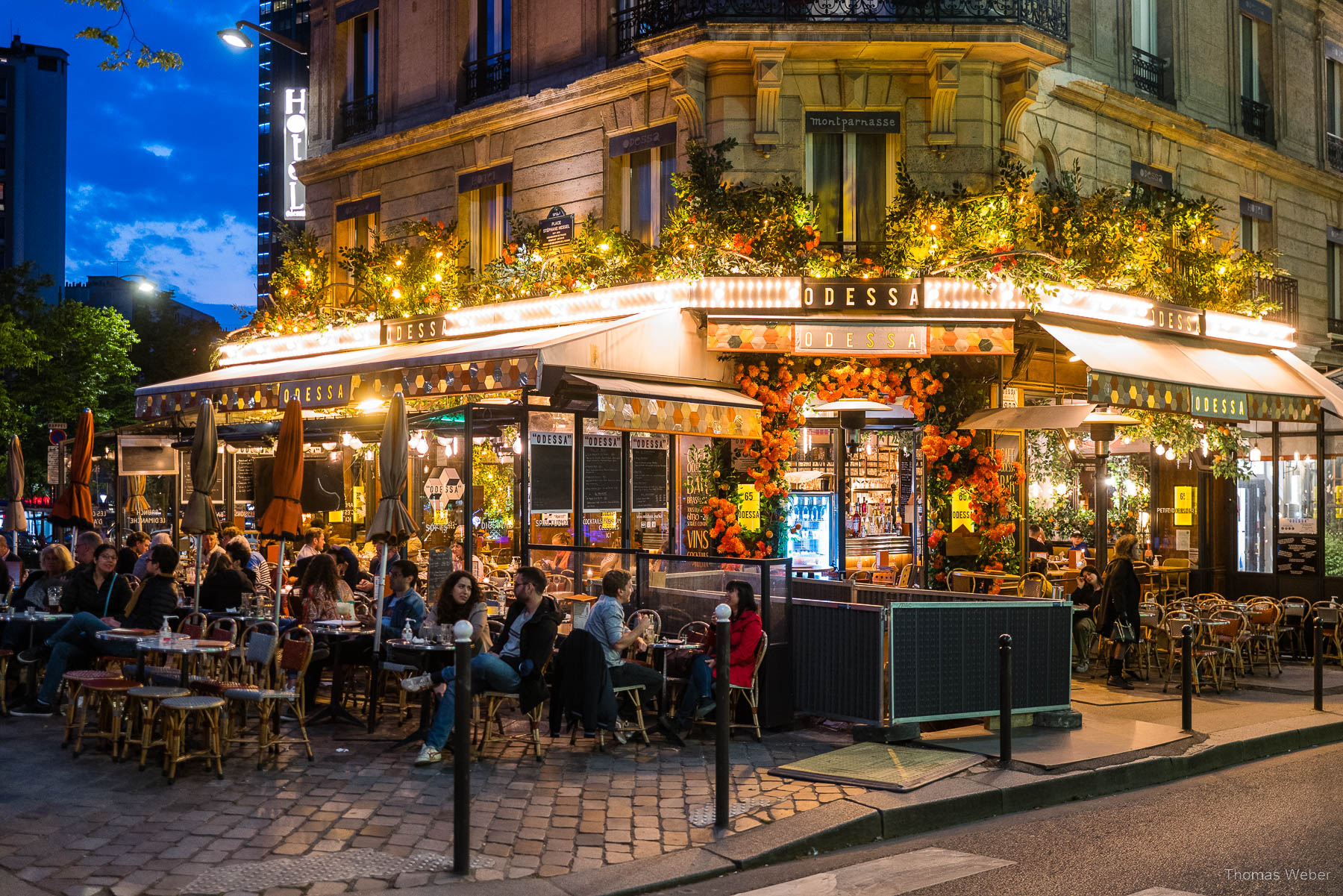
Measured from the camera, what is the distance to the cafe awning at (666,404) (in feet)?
37.9

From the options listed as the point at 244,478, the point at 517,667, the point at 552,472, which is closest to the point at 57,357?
the point at 244,478

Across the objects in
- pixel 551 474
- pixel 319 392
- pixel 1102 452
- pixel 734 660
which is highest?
pixel 319 392

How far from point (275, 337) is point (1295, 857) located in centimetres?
1572

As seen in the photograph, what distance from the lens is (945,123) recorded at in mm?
14039

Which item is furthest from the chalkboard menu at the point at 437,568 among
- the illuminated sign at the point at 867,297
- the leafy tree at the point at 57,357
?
the leafy tree at the point at 57,357

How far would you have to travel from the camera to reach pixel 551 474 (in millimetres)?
12805

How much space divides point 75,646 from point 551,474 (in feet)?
16.3

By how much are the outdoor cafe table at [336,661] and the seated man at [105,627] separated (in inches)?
50.8

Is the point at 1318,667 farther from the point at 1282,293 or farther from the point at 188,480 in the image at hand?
the point at 188,480

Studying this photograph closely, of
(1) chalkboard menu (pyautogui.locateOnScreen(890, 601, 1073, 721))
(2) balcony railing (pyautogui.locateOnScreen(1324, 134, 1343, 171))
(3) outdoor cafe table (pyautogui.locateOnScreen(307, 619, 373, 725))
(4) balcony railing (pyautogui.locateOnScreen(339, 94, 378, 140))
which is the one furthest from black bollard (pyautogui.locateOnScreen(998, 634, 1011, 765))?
(2) balcony railing (pyautogui.locateOnScreen(1324, 134, 1343, 171))

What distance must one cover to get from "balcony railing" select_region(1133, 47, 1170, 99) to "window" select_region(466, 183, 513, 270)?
368 inches

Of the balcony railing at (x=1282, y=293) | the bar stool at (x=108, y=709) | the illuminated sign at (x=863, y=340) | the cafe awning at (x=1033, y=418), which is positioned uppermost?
the balcony railing at (x=1282, y=293)

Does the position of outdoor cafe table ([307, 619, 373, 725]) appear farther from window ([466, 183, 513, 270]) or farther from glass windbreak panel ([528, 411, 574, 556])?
window ([466, 183, 513, 270])

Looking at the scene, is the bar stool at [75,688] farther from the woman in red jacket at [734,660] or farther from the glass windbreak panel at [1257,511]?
the glass windbreak panel at [1257,511]
